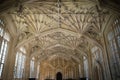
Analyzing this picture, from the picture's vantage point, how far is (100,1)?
30.3ft

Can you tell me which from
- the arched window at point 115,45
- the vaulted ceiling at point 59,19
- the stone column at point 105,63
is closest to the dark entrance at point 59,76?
the vaulted ceiling at point 59,19

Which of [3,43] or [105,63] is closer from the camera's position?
[3,43]

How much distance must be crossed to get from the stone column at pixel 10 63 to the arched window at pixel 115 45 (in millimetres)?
10783

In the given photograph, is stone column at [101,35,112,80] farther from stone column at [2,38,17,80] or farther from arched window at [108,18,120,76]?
stone column at [2,38,17,80]

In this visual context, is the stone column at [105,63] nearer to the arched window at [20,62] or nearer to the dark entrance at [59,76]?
the arched window at [20,62]

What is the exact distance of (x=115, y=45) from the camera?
38.0 ft

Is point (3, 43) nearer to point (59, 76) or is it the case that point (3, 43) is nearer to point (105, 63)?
point (105, 63)

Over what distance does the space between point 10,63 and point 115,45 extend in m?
11.2

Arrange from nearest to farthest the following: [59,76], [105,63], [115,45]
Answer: [115,45]
[105,63]
[59,76]

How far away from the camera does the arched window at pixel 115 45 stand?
11016 mm

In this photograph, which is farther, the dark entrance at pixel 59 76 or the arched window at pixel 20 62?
the dark entrance at pixel 59 76

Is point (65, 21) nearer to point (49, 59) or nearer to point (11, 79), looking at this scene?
point (11, 79)

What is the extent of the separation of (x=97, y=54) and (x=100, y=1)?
848 cm

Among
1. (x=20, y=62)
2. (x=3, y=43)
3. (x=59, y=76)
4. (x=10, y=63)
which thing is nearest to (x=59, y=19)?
(x=3, y=43)
